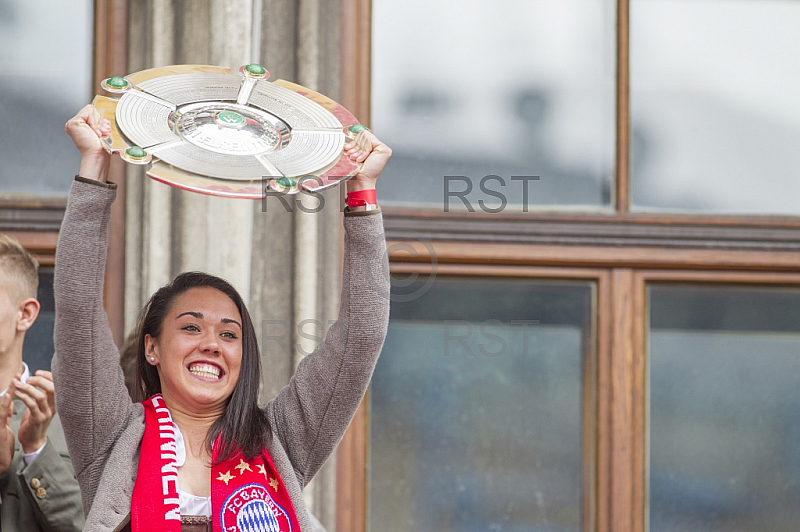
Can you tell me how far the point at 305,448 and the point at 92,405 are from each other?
33 centimetres

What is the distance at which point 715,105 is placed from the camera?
7.47ft

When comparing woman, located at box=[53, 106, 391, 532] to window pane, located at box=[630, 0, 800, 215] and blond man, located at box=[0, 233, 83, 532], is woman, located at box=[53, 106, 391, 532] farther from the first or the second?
window pane, located at box=[630, 0, 800, 215]

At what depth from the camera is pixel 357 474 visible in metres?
2.12

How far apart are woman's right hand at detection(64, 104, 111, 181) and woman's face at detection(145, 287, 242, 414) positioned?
0.25 m

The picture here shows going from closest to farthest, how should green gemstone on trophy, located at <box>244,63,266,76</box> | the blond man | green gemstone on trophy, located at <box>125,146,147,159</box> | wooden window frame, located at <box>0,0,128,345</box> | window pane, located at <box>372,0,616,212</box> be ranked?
green gemstone on trophy, located at <box>125,146,147,159</box>
green gemstone on trophy, located at <box>244,63,266,76</box>
the blond man
wooden window frame, located at <box>0,0,128,345</box>
window pane, located at <box>372,0,616,212</box>

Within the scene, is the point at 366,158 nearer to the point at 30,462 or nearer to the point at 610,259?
the point at 30,462

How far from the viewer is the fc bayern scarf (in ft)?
4.26

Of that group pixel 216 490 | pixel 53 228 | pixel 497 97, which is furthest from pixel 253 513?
pixel 497 97

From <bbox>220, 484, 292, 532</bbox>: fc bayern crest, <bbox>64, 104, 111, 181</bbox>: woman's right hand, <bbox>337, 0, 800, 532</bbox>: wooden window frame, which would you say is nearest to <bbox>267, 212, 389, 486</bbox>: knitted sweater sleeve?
<bbox>220, 484, 292, 532</bbox>: fc bayern crest

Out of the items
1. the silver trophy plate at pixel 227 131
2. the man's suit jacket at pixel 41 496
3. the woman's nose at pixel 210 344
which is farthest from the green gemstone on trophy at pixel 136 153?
the man's suit jacket at pixel 41 496

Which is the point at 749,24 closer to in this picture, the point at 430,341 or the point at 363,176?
the point at 430,341

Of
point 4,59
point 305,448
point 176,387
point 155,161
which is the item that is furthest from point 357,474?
point 4,59

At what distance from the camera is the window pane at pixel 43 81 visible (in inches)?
85.4

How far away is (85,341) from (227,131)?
0.35 meters
